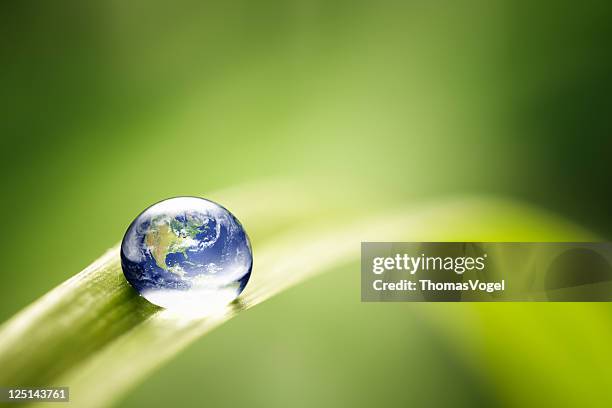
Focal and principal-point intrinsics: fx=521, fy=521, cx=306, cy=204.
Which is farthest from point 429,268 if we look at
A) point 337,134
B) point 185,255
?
point 185,255

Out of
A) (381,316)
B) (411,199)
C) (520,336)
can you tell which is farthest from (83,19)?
(520,336)

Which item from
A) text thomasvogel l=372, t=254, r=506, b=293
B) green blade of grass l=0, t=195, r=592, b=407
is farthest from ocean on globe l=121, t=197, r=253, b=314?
text thomasvogel l=372, t=254, r=506, b=293

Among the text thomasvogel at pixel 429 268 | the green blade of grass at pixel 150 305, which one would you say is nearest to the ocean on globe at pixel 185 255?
the green blade of grass at pixel 150 305

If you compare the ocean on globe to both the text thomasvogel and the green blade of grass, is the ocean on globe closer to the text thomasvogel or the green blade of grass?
the green blade of grass

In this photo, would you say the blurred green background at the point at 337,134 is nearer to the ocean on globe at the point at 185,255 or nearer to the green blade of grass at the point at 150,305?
the green blade of grass at the point at 150,305

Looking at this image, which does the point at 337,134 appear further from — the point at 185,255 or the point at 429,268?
the point at 185,255
